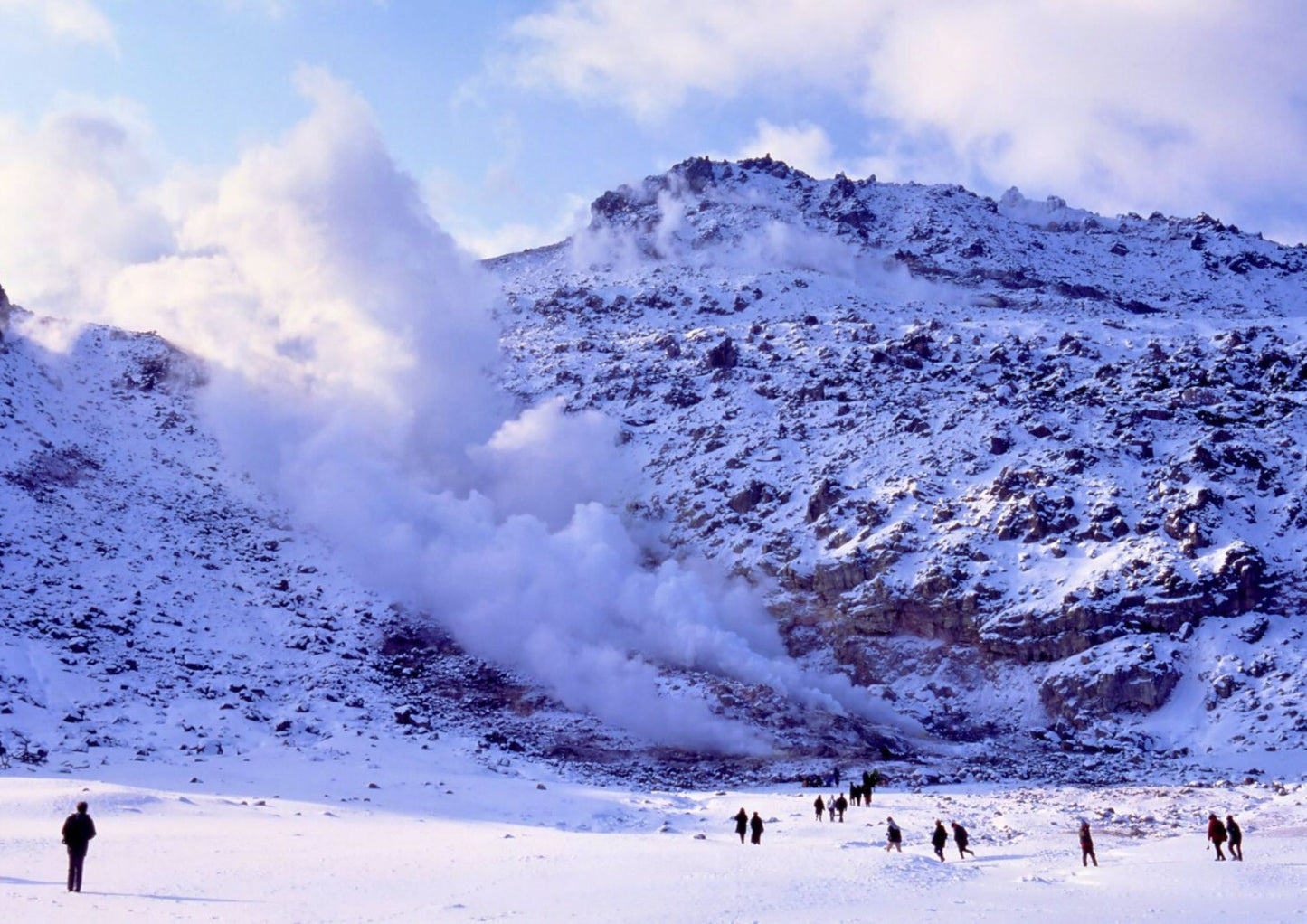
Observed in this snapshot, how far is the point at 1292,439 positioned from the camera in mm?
62906

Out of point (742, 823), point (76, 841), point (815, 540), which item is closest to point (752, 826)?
point (742, 823)

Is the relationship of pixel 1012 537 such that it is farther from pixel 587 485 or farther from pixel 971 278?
pixel 971 278

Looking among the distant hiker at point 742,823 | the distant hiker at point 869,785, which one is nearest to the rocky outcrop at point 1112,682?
the distant hiker at point 869,785

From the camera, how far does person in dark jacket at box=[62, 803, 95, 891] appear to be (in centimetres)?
1722

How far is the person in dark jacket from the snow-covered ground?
273mm

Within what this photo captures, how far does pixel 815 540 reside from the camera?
2468 inches

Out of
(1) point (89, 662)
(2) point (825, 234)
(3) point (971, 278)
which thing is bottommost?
(1) point (89, 662)

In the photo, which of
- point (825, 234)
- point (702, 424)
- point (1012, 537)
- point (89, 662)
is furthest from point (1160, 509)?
point (825, 234)

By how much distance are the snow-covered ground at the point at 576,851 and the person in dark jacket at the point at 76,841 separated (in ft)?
A: 0.89

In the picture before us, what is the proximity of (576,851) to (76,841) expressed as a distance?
11.8m

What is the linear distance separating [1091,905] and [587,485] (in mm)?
53913

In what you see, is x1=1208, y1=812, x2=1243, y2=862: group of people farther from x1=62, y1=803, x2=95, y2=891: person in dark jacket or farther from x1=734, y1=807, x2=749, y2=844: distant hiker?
x1=62, y1=803, x2=95, y2=891: person in dark jacket

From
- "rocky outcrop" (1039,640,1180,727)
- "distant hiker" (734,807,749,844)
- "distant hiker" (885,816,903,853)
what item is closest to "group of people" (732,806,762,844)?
"distant hiker" (734,807,749,844)

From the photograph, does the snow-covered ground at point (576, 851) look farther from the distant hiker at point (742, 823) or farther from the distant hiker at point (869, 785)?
the distant hiker at point (869, 785)
